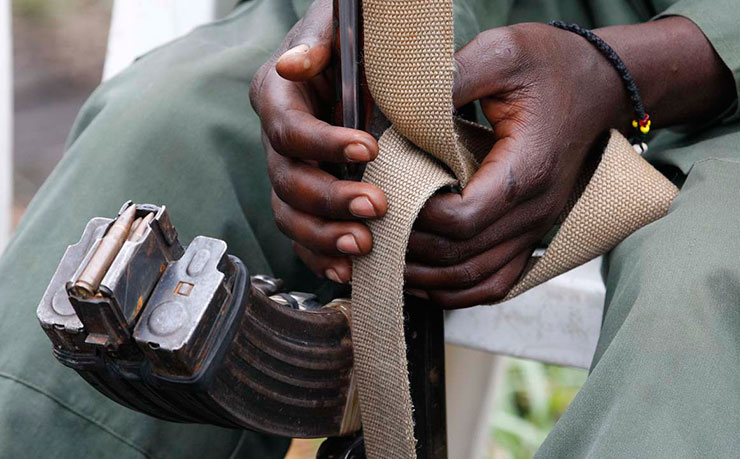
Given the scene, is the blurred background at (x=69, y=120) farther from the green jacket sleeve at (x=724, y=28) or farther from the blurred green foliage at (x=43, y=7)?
the green jacket sleeve at (x=724, y=28)

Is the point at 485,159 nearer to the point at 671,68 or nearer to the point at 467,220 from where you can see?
the point at 467,220

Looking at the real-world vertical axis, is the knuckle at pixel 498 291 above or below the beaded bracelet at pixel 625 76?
below

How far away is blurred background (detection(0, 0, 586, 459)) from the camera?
2264mm

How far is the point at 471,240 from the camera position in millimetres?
845

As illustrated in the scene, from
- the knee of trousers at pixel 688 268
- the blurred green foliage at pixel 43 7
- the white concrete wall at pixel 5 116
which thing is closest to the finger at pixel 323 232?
the knee of trousers at pixel 688 268

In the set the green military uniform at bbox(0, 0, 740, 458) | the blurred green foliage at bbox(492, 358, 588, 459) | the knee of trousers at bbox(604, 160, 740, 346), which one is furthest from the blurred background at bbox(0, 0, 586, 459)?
the knee of trousers at bbox(604, 160, 740, 346)

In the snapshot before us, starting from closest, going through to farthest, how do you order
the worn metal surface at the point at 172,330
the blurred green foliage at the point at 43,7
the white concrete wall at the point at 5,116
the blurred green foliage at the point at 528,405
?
the worn metal surface at the point at 172,330
the white concrete wall at the point at 5,116
the blurred green foliage at the point at 528,405
the blurred green foliage at the point at 43,7

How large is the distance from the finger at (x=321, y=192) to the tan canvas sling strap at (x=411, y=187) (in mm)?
19

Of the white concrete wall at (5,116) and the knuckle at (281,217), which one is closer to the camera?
the knuckle at (281,217)

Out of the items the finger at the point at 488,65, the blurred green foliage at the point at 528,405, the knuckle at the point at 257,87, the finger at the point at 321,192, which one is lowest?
the blurred green foliage at the point at 528,405

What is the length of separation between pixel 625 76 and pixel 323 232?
0.33 meters

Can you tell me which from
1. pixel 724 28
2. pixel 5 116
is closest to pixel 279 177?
pixel 724 28

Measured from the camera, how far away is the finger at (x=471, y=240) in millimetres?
845

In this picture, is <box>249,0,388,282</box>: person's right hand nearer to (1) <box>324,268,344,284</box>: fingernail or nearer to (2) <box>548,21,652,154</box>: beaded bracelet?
(1) <box>324,268,344,284</box>: fingernail
